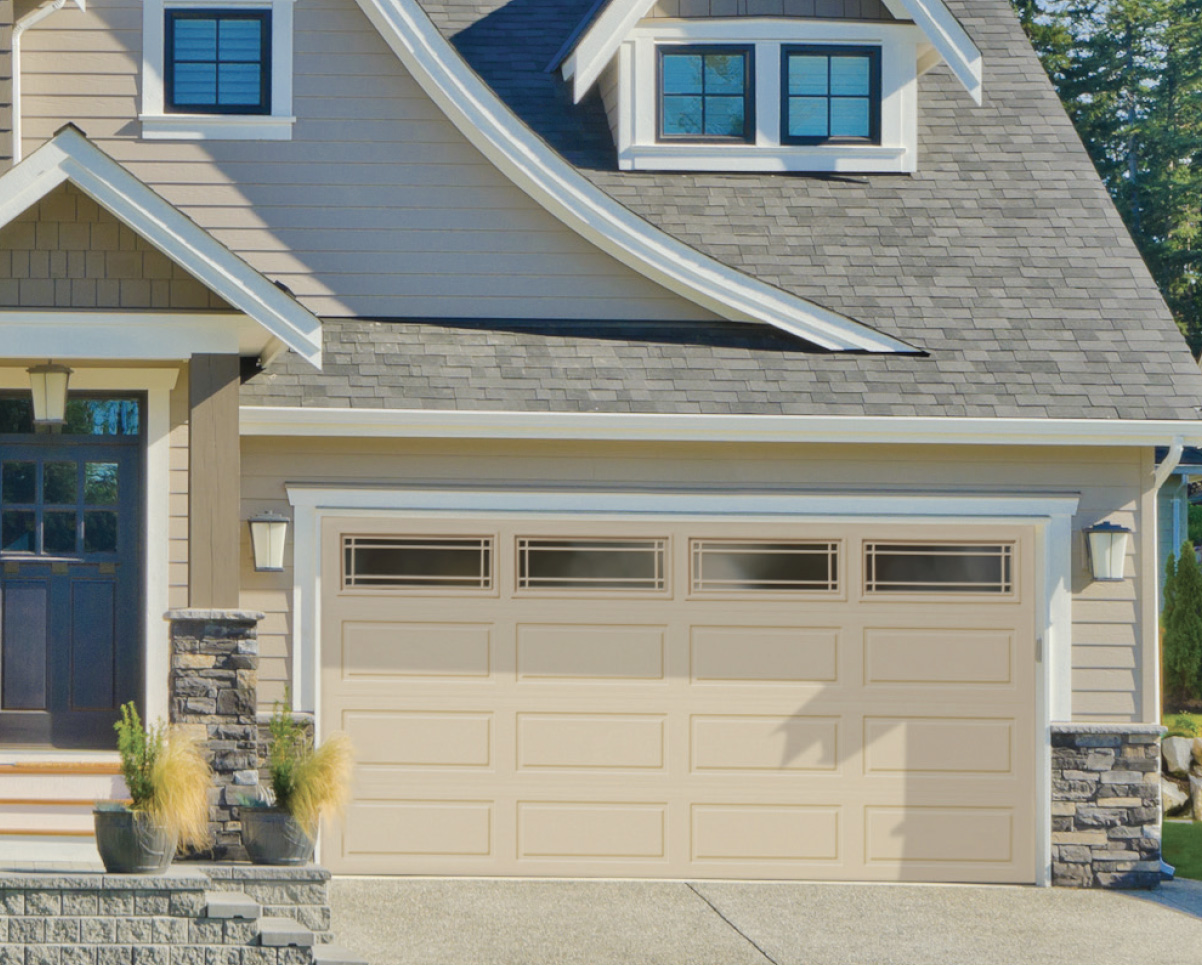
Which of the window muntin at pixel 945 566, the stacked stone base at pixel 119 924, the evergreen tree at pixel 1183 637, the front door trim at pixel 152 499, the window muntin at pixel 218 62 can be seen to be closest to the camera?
the stacked stone base at pixel 119 924

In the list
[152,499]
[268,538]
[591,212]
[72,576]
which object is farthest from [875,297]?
[72,576]

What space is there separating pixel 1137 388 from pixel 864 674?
2.44 metres

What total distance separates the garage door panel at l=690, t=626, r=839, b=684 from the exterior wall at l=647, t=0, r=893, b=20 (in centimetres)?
443

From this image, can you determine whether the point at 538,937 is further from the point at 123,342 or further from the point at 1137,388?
the point at 1137,388

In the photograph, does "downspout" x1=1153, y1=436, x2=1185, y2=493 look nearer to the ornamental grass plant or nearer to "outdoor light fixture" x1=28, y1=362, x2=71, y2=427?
the ornamental grass plant

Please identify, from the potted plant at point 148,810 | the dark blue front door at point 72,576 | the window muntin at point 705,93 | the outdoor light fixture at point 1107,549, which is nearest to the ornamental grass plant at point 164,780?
the potted plant at point 148,810

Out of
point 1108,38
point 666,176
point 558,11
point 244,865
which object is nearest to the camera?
point 244,865

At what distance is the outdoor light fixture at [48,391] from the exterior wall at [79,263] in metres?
0.69

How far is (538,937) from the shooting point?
26.1ft

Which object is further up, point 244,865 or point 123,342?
point 123,342

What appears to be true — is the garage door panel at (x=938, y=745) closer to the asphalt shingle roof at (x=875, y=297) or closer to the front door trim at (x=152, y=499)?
the asphalt shingle roof at (x=875, y=297)

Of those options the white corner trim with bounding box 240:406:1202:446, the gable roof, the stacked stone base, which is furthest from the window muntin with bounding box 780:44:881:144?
the stacked stone base

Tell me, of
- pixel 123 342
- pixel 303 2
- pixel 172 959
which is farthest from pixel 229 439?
pixel 303 2

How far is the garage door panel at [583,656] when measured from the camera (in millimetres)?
9609
